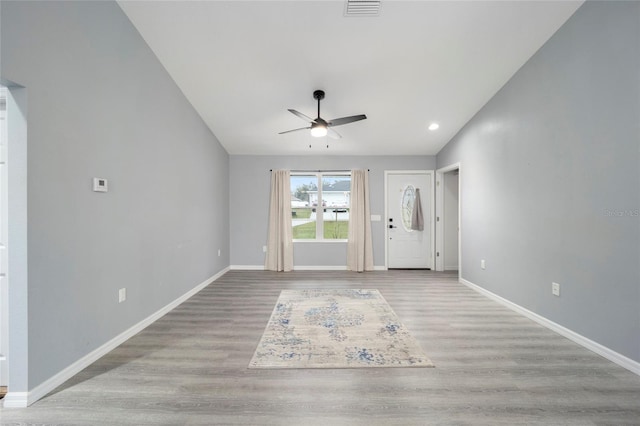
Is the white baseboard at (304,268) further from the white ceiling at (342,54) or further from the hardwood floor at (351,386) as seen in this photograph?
the white ceiling at (342,54)

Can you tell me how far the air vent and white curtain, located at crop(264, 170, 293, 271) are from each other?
3233mm

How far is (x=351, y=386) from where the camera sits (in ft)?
5.53

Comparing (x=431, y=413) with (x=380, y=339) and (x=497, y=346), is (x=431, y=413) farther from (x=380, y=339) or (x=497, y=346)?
(x=497, y=346)

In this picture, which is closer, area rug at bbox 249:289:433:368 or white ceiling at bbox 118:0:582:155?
area rug at bbox 249:289:433:368

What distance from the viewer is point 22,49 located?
1.52 m

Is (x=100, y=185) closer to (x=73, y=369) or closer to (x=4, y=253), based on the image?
(x=4, y=253)

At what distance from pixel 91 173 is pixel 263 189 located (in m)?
3.31

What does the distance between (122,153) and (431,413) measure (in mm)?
3149

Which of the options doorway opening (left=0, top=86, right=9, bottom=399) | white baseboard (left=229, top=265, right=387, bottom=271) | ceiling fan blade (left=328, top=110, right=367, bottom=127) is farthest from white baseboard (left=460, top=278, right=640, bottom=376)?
doorway opening (left=0, top=86, right=9, bottom=399)

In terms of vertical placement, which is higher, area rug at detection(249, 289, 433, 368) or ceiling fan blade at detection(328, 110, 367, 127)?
ceiling fan blade at detection(328, 110, 367, 127)

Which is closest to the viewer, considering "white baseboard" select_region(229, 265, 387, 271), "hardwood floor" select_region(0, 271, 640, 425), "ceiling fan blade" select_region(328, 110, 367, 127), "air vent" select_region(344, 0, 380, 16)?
"hardwood floor" select_region(0, 271, 640, 425)

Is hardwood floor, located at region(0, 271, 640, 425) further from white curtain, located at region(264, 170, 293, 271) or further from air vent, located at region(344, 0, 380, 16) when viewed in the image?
air vent, located at region(344, 0, 380, 16)

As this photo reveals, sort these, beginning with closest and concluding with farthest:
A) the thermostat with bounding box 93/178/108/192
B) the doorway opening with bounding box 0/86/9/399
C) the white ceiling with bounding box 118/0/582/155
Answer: the doorway opening with bounding box 0/86/9/399 < the thermostat with bounding box 93/178/108/192 < the white ceiling with bounding box 118/0/582/155

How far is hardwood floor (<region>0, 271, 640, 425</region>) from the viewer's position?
144cm
